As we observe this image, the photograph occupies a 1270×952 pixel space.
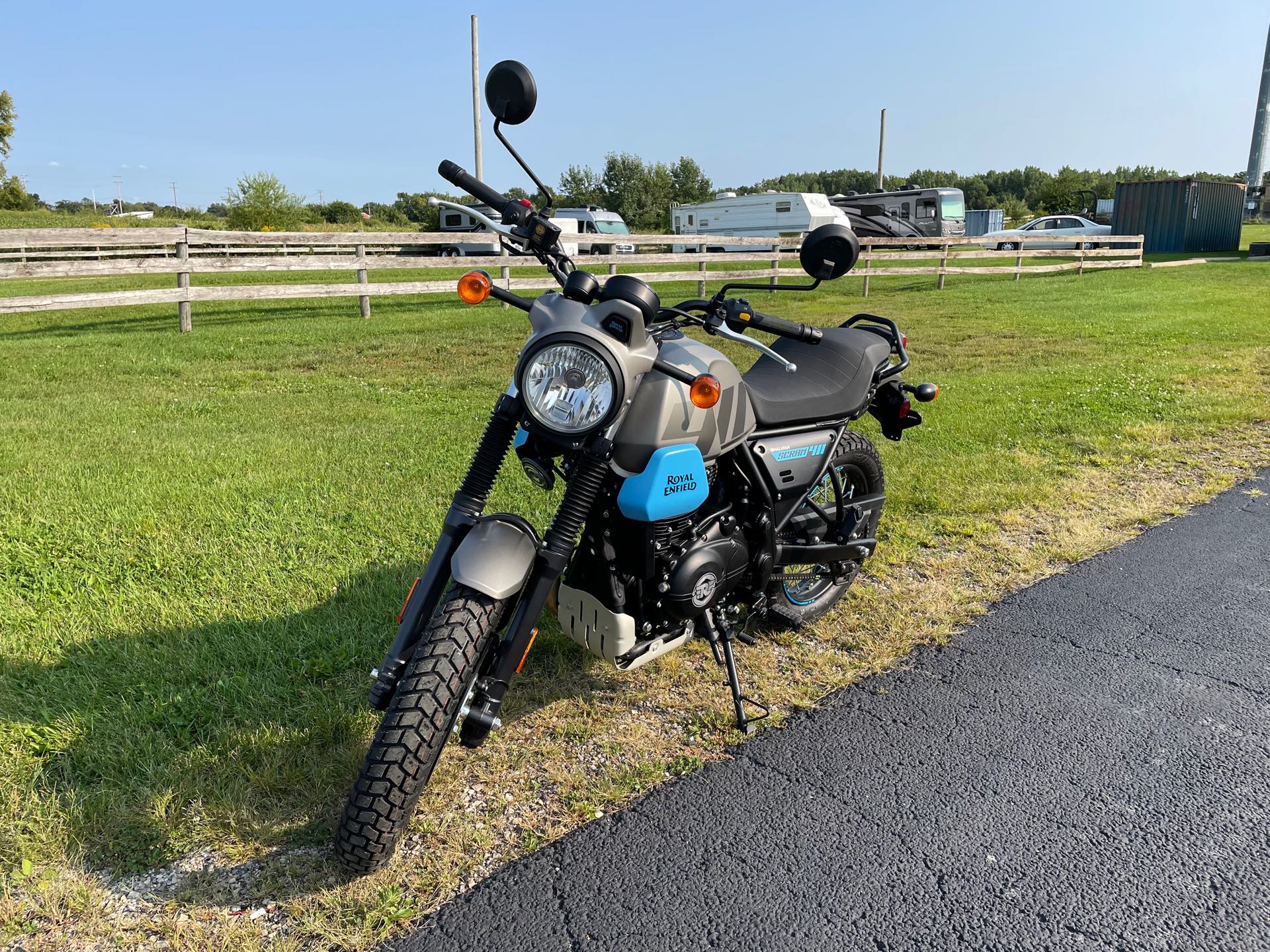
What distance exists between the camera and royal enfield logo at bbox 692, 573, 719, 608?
284cm

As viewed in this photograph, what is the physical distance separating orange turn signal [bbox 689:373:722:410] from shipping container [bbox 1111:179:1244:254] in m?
33.4

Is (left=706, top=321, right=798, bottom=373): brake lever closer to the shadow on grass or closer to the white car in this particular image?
the shadow on grass

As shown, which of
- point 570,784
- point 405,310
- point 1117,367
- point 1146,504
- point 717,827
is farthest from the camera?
point 405,310

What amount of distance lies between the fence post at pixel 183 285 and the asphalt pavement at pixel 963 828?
11393mm

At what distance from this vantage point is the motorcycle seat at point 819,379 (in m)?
3.22

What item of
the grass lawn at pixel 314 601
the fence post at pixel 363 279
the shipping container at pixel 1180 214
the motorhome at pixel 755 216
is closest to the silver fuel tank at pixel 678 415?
the grass lawn at pixel 314 601

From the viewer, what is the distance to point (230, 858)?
238cm

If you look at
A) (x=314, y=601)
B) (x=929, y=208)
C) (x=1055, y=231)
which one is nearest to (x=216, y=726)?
(x=314, y=601)

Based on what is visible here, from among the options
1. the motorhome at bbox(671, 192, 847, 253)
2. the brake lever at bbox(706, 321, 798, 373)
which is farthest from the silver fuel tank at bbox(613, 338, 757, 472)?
the motorhome at bbox(671, 192, 847, 253)

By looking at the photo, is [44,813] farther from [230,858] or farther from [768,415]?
[768,415]

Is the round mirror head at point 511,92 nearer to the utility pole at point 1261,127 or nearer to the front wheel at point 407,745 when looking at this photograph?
the front wheel at point 407,745

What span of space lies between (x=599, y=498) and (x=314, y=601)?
1769 mm

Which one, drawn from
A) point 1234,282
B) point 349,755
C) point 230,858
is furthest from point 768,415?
point 1234,282

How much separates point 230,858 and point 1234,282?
74.1 feet
